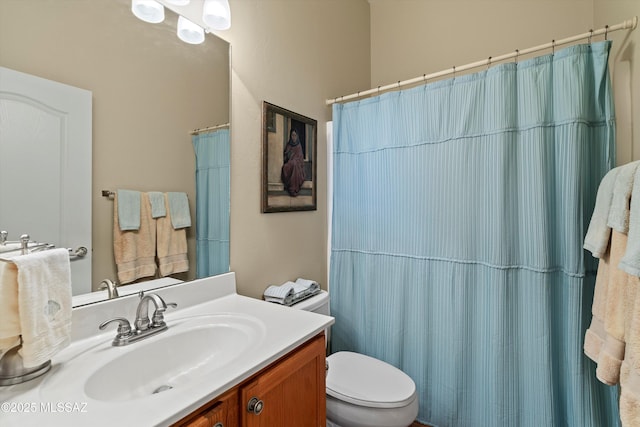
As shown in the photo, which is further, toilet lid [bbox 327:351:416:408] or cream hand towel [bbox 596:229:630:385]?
toilet lid [bbox 327:351:416:408]

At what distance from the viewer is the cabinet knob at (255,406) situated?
2.55 feet

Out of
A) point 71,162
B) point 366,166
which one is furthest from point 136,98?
point 366,166

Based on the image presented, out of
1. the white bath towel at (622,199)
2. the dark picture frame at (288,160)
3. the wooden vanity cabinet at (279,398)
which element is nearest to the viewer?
the wooden vanity cabinet at (279,398)

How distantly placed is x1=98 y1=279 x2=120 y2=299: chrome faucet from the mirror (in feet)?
0.04

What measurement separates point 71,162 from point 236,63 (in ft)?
2.68

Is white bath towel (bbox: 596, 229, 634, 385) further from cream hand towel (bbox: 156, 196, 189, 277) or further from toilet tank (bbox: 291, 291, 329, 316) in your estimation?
cream hand towel (bbox: 156, 196, 189, 277)

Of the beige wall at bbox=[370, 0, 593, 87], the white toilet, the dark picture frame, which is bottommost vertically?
the white toilet

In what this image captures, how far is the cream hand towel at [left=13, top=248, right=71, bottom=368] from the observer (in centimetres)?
67

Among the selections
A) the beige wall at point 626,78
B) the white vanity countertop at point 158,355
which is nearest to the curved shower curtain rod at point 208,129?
the white vanity countertop at point 158,355

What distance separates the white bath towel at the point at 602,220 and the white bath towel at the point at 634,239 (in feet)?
0.45

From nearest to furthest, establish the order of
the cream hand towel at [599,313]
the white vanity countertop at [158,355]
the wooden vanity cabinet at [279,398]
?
1. the white vanity countertop at [158,355]
2. the wooden vanity cabinet at [279,398]
3. the cream hand towel at [599,313]

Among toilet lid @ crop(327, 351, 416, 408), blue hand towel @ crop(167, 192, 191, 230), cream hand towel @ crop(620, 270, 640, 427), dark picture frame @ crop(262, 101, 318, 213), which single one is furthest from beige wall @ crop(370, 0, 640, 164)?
blue hand towel @ crop(167, 192, 191, 230)

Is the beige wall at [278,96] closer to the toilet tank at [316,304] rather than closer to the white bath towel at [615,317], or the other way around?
the toilet tank at [316,304]

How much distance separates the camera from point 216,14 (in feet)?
4.03
